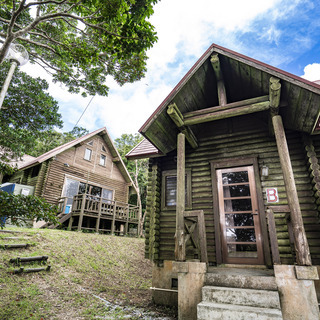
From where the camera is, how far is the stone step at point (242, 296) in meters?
3.19

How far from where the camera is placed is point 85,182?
1586cm

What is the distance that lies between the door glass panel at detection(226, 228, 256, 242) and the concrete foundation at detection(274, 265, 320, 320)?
1.95m

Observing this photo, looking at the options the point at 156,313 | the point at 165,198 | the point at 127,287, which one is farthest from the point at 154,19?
the point at 127,287

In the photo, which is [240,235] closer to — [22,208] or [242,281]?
[242,281]

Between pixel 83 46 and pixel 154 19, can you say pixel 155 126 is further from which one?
pixel 83 46

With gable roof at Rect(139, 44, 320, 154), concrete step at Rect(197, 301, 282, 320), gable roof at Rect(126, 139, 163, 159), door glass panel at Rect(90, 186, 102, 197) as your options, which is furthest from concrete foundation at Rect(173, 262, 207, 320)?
door glass panel at Rect(90, 186, 102, 197)

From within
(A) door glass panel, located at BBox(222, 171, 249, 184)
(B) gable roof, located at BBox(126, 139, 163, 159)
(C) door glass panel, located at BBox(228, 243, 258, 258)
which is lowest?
(C) door glass panel, located at BBox(228, 243, 258, 258)

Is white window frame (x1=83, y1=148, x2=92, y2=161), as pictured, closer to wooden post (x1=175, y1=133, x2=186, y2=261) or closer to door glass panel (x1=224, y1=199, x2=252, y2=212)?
wooden post (x1=175, y1=133, x2=186, y2=261)

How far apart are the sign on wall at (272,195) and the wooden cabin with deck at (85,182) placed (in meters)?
9.14

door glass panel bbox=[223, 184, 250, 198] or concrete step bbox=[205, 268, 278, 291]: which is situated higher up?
door glass panel bbox=[223, 184, 250, 198]

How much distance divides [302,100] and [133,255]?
8.92 m

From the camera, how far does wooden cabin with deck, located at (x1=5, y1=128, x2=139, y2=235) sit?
12.7 m

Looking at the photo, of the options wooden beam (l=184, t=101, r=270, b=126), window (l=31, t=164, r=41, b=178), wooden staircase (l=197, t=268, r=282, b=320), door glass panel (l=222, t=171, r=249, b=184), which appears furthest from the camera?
window (l=31, t=164, r=41, b=178)

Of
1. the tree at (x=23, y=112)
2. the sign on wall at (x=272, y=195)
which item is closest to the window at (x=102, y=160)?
the tree at (x=23, y=112)
